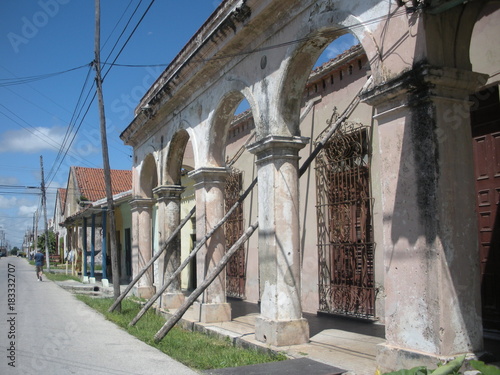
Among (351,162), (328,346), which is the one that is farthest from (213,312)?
(351,162)

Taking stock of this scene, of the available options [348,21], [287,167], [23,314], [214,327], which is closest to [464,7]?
[348,21]

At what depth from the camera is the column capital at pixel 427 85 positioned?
4.39m

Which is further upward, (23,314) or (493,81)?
(493,81)

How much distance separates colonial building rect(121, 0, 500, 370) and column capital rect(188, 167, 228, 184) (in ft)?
0.11

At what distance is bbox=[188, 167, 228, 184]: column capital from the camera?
9055 millimetres

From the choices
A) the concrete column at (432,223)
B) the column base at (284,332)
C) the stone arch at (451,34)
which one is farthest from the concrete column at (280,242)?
→ the stone arch at (451,34)

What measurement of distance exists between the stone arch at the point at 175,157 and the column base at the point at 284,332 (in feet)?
17.5

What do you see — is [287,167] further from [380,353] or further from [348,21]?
[380,353]

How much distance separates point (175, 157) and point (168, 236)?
1700 mm

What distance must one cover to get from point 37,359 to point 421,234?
4.77 m

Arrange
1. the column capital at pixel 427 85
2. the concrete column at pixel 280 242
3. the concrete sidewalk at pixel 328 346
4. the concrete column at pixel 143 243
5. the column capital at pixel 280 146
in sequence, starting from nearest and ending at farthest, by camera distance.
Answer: the column capital at pixel 427 85
the concrete sidewalk at pixel 328 346
the concrete column at pixel 280 242
the column capital at pixel 280 146
the concrete column at pixel 143 243

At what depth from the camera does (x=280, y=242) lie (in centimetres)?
671

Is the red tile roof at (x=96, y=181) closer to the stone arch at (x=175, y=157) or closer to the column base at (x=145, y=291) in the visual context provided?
the column base at (x=145, y=291)

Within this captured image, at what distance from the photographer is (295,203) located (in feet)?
22.4
